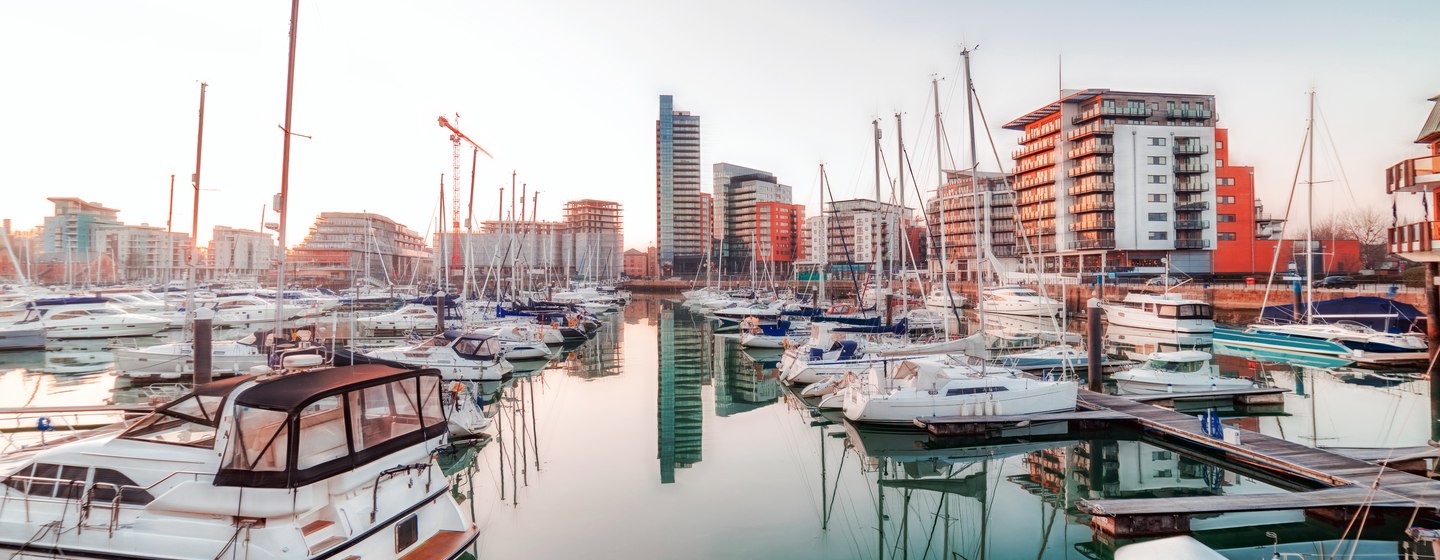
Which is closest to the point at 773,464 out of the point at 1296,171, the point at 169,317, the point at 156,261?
the point at 1296,171

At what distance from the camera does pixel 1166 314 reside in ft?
115

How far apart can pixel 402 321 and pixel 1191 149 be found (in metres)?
65.6

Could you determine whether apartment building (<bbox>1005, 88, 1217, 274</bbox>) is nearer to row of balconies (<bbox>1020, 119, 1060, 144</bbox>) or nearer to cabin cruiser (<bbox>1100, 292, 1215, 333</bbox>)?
row of balconies (<bbox>1020, 119, 1060, 144</bbox>)

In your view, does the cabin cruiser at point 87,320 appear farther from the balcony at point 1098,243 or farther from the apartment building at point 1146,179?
the balcony at point 1098,243

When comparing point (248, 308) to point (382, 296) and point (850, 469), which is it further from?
point (850, 469)

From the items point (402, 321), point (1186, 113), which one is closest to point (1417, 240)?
point (402, 321)

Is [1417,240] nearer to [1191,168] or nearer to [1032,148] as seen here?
[1191,168]

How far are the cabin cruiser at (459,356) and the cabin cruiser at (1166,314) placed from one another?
33671 mm

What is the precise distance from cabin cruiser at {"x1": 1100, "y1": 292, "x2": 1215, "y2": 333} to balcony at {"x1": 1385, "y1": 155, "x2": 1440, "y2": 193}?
1909cm

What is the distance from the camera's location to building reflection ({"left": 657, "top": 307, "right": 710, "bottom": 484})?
15889 millimetres

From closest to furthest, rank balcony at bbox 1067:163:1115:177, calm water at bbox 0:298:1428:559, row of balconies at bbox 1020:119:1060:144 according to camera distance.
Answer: calm water at bbox 0:298:1428:559 → balcony at bbox 1067:163:1115:177 → row of balconies at bbox 1020:119:1060:144

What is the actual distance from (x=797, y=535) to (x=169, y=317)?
1652 inches

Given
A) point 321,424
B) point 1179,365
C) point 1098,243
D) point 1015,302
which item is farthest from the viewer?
point 1098,243

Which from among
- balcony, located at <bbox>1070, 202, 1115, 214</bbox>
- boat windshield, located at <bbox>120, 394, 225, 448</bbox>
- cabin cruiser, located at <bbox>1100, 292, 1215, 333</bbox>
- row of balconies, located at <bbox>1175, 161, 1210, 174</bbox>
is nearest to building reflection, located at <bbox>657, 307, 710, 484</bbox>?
boat windshield, located at <bbox>120, 394, 225, 448</bbox>
